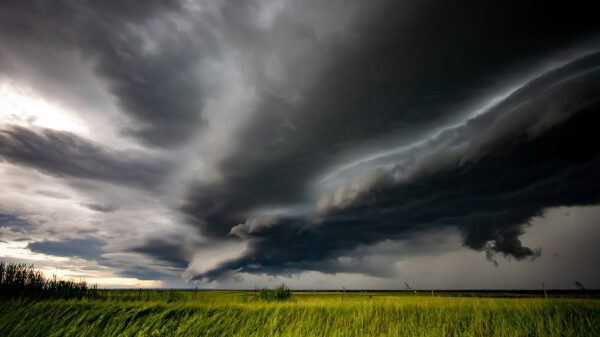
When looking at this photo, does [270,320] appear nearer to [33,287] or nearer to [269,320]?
[269,320]

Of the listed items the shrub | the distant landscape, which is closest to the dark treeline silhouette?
the distant landscape

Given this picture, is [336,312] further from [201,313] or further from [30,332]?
[30,332]

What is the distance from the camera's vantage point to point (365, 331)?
421 inches

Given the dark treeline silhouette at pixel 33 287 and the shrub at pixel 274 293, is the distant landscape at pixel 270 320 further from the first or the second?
the shrub at pixel 274 293

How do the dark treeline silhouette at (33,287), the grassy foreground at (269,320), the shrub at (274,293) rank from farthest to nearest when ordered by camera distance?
the shrub at (274,293) < the dark treeline silhouette at (33,287) < the grassy foreground at (269,320)

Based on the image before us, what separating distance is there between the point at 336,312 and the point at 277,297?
63.5 ft

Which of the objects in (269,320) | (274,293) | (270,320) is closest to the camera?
(269,320)

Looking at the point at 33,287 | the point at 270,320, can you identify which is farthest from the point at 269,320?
the point at 33,287

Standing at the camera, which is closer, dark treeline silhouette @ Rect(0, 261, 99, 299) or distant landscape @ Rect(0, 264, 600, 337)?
distant landscape @ Rect(0, 264, 600, 337)

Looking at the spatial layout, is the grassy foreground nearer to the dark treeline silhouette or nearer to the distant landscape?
the distant landscape

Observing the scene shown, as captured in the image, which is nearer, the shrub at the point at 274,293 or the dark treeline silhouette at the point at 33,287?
the dark treeline silhouette at the point at 33,287

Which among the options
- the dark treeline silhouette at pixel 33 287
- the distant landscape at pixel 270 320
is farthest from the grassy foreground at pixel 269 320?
the dark treeline silhouette at pixel 33 287

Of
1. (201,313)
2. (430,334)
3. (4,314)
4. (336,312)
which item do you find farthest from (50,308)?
(430,334)

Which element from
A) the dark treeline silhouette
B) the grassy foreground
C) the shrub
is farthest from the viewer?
the shrub
